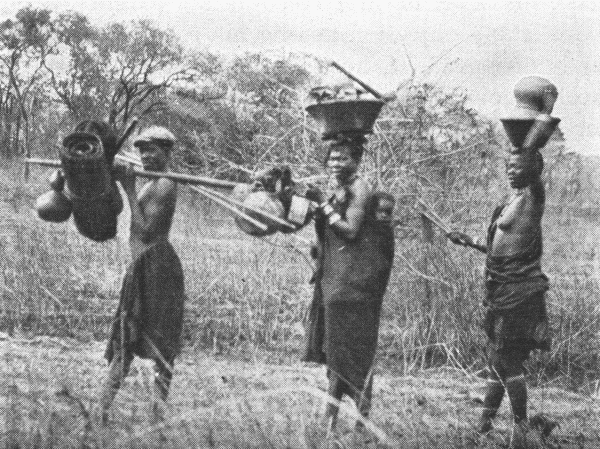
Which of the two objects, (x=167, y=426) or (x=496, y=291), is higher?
(x=496, y=291)

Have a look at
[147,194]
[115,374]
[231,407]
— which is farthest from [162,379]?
[147,194]

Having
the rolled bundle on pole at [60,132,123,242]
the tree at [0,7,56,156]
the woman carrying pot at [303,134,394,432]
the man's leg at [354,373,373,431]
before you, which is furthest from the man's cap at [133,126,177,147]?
the tree at [0,7,56,156]

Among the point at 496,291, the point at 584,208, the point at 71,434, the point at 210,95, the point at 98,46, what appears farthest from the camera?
the point at 584,208

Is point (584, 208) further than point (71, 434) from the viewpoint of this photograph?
Yes

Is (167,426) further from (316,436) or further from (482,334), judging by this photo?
→ (482,334)

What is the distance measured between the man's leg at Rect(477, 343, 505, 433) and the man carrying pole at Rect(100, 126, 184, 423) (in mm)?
1835

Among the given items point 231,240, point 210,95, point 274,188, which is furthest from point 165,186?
point 210,95

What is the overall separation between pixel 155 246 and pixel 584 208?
498 inches

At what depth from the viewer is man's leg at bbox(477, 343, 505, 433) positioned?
525 centimetres

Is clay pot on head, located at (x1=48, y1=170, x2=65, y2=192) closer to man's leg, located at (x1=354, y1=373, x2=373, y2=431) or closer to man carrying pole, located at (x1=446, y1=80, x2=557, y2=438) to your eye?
man's leg, located at (x1=354, y1=373, x2=373, y2=431)

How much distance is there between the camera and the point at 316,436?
3.93 m

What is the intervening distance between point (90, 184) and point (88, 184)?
0.01m

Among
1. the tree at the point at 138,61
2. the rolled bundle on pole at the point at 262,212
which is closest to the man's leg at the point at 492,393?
the rolled bundle on pole at the point at 262,212

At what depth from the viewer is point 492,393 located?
5.30m
